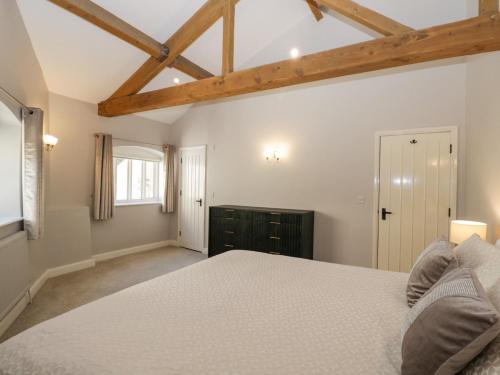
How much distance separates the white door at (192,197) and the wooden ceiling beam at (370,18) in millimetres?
3242

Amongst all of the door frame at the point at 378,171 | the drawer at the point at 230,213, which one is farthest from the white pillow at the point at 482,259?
the drawer at the point at 230,213

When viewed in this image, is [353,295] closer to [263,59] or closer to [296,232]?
[296,232]

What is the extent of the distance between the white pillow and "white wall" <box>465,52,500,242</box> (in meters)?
0.84

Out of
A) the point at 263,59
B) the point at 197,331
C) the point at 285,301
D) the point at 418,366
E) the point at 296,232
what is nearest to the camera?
the point at 418,366

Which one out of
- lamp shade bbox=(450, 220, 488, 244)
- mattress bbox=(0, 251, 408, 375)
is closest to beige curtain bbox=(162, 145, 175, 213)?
mattress bbox=(0, 251, 408, 375)

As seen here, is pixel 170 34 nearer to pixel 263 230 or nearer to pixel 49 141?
pixel 49 141

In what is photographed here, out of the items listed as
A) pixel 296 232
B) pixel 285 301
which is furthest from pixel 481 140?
pixel 285 301

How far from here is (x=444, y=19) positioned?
11.2 ft

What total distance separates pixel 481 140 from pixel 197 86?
314cm

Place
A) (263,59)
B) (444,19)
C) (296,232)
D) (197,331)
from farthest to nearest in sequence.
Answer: (263,59)
(296,232)
(444,19)
(197,331)

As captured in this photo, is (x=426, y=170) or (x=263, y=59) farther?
(x=263, y=59)

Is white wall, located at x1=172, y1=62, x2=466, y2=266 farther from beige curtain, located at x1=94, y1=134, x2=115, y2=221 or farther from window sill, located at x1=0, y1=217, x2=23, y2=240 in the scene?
window sill, located at x1=0, y1=217, x2=23, y2=240

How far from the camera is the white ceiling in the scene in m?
3.29

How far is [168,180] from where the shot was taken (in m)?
5.64
